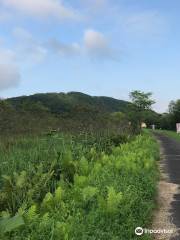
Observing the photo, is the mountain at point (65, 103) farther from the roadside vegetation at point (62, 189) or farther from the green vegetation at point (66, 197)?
the green vegetation at point (66, 197)

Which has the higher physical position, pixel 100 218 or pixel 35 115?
pixel 35 115

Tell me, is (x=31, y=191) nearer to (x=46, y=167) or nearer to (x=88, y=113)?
(x=46, y=167)

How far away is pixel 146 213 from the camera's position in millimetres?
8578

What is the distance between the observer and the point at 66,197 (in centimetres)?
798

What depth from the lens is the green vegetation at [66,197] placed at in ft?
20.1

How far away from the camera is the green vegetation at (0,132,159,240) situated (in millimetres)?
6129

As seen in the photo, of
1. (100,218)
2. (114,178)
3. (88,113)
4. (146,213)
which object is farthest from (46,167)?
(88,113)

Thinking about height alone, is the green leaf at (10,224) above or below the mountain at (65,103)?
below

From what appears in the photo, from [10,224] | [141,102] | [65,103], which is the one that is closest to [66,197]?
[10,224]

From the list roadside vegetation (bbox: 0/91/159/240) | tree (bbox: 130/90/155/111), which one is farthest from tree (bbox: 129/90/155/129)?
roadside vegetation (bbox: 0/91/159/240)

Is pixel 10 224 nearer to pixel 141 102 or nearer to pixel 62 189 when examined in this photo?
pixel 62 189

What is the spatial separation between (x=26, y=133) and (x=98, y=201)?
479cm

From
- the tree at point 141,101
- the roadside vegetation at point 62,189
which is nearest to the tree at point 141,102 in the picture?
the tree at point 141,101

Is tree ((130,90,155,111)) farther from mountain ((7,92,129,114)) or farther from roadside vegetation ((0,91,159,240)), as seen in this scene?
roadside vegetation ((0,91,159,240))
